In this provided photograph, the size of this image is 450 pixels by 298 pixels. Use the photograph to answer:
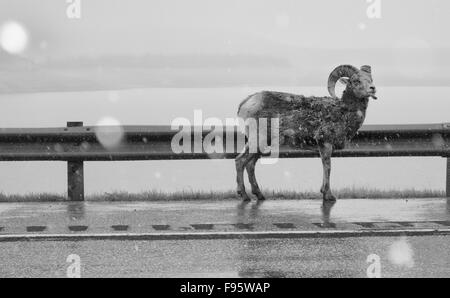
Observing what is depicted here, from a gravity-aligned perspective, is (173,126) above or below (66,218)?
above

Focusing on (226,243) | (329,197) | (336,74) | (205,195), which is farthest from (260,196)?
(226,243)

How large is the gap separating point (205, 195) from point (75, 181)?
6.17ft

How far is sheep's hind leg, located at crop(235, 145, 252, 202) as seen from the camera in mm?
14125

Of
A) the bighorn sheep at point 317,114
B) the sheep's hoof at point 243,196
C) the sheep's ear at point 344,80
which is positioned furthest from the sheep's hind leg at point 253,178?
the sheep's ear at point 344,80

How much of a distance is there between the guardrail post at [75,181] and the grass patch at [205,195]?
15 centimetres

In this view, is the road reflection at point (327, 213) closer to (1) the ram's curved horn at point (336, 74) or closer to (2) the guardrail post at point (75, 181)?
(1) the ram's curved horn at point (336, 74)

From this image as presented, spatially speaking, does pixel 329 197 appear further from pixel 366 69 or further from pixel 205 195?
pixel 366 69

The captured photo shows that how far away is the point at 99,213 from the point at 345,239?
364 cm

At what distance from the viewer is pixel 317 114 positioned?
14.3 m

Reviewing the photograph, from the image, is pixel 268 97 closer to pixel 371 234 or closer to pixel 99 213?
pixel 99 213

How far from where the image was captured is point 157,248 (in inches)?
381

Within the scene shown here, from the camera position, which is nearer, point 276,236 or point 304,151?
point 276,236
